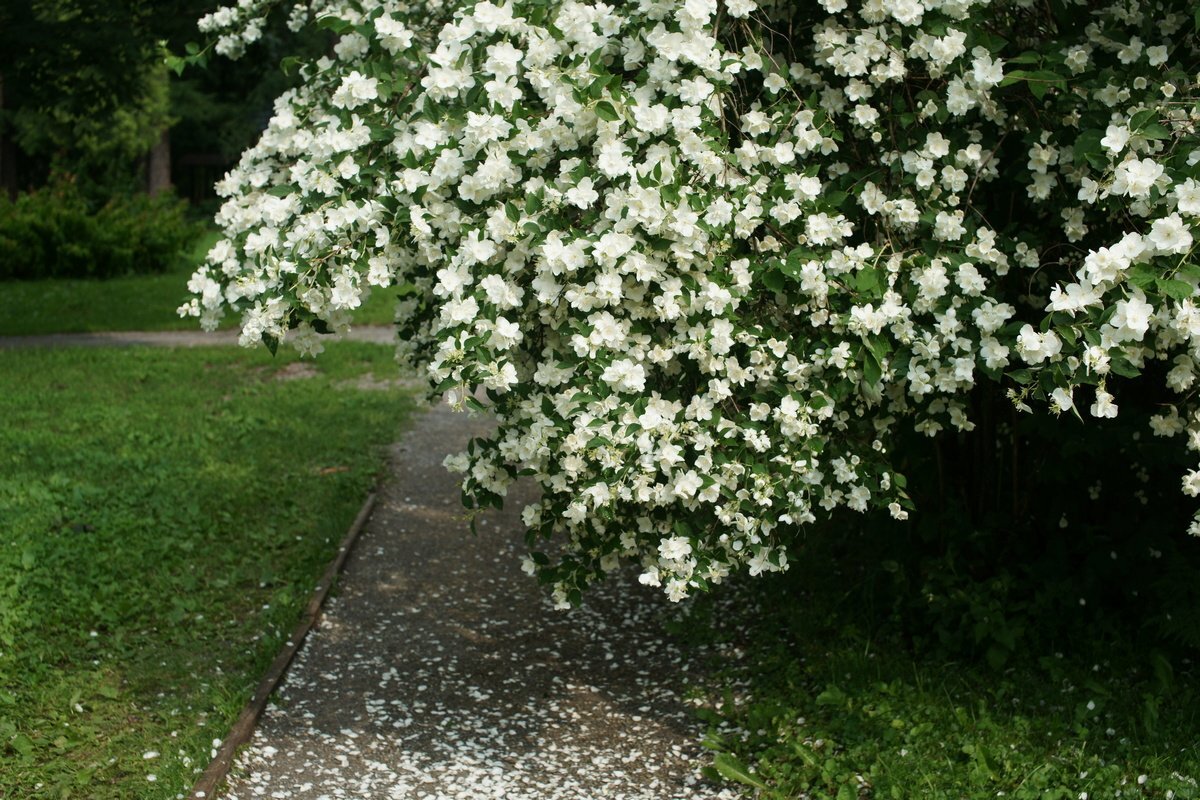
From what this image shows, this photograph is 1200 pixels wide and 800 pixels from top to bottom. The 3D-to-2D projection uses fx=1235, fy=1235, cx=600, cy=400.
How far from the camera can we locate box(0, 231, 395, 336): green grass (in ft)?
41.5

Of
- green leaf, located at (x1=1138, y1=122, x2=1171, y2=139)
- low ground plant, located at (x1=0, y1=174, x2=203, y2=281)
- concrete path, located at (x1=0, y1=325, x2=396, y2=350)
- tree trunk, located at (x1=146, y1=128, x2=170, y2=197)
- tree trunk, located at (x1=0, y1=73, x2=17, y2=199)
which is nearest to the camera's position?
green leaf, located at (x1=1138, y1=122, x2=1171, y2=139)

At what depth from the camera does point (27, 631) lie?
16.0 ft

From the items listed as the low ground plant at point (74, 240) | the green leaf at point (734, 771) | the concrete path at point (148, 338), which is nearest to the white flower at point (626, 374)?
the green leaf at point (734, 771)

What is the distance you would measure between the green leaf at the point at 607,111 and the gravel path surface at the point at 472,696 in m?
2.08

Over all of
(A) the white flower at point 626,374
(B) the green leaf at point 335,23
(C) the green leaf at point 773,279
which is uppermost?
(B) the green leaf at point 335,23

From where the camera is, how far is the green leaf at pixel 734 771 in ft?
12.5

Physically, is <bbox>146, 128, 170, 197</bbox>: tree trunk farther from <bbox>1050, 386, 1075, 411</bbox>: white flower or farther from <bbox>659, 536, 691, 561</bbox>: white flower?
<bbox>1050, 386, 1075, 411</bbox>: white flower

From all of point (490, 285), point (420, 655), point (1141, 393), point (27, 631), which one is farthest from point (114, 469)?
point (1141, 393)

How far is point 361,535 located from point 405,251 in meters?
3.12

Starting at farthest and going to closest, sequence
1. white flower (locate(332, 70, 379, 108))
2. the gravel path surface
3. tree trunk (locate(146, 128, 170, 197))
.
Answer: tree trunk (locate(146, 128, 170, 197)), the gravel path surface, white flower (locate(332, 70, 379, 108))

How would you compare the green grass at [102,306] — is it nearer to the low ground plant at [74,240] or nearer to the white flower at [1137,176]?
the low ground plant at [74,240]

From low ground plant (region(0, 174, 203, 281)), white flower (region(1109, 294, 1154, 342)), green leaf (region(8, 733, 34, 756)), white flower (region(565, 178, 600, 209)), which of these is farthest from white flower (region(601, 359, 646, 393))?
low ground plant (region(0, 174, 203, 281))

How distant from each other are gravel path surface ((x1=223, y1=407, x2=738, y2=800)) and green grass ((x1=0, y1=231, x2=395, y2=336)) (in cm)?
665

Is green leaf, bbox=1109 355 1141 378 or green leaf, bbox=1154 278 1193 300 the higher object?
green leaf, bbox=1154 278 1193 300
